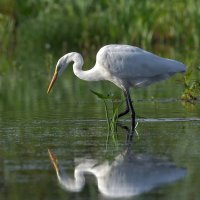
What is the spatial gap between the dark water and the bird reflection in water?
0.03 metres

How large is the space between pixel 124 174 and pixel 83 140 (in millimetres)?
2170

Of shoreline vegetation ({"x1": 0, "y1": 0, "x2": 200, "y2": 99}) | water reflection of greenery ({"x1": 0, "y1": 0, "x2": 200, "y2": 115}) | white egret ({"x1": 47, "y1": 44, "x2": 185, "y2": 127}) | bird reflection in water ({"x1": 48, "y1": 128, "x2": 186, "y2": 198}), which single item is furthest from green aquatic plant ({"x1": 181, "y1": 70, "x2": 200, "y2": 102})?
shoreline vegetation ({"x1": 0, "y1": 0, "x2": 200, "y2": 99})

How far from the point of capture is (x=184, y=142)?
9.47 meters

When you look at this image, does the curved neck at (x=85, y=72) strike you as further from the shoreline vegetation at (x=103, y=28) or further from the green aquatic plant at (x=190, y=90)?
the shoreline vegetation at (x=103, y=28)

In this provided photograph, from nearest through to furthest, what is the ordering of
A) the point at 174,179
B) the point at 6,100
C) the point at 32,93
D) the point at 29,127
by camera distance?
the point at 174,179, the point at 29,127, the point at 6,100, the point at 32,93

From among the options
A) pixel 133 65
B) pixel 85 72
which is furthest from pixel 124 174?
pixel 85 72

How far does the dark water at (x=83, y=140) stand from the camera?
726 centimetres

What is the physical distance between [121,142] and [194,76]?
7324 millimetres

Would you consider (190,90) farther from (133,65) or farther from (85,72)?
(85,72)

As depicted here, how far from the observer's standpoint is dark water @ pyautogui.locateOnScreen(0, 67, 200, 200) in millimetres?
7262

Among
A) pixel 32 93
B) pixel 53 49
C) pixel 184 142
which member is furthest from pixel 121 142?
pixel 53 49

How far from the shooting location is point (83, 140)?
9836 mm

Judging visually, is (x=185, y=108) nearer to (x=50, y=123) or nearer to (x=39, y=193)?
(x=50, y=123)

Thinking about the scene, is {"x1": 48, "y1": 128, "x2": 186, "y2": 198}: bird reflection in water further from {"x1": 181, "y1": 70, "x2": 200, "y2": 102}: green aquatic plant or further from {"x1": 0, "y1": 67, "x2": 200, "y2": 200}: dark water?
{"x1": 181, "y1": 70, "x2": 200, "y2": 102}: green aquatic plant
